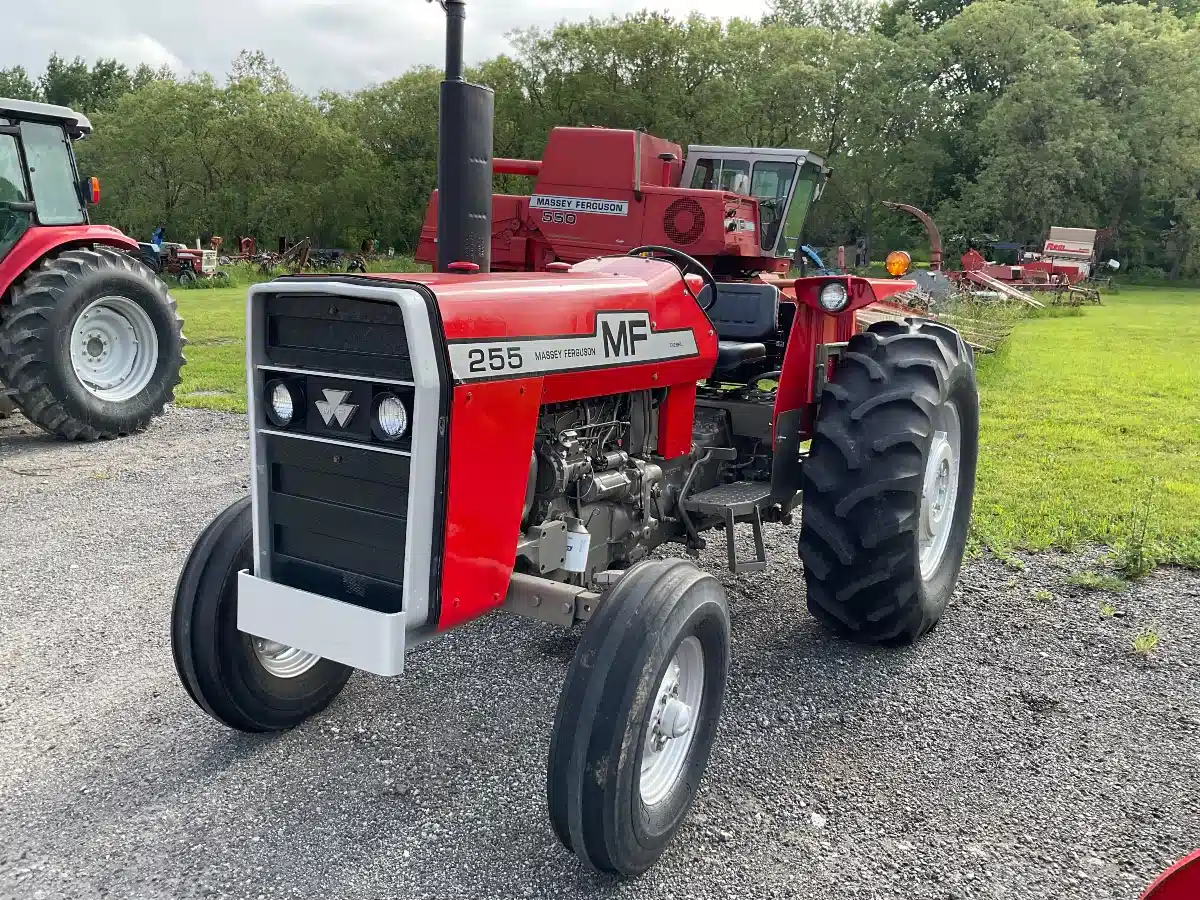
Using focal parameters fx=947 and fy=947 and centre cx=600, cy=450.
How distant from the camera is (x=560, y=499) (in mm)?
2871

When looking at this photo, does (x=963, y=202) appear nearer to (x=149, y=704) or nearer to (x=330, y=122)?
(x=330, y=122)

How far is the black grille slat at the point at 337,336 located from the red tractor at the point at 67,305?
516 cm

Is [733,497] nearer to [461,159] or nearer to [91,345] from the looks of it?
[461,159]

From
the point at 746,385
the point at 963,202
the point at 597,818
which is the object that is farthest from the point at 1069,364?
the point at 963,202

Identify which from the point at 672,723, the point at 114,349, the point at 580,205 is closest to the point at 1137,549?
the point at 672,723

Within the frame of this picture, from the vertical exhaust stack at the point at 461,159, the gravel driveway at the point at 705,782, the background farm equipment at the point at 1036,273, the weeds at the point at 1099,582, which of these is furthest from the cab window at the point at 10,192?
the background farm equipment at the point at 1036,273

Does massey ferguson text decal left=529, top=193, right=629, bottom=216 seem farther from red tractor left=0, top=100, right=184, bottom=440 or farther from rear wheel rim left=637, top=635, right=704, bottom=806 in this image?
rear wheel rim left=637, top=635, right=704, bottom=806

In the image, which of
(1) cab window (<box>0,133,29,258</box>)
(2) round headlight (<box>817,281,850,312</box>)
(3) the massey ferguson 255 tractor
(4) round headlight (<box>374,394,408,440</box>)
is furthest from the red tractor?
(2) round headlight (<box>817,281,850,312</box>)

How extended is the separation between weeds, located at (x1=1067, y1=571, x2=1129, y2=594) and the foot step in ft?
5.68

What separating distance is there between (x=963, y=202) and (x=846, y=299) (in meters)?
32.7

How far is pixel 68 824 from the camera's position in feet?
8.41

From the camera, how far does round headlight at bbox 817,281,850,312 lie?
11.8 feet

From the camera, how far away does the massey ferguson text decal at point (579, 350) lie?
233cm

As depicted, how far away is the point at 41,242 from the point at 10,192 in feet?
1.44
